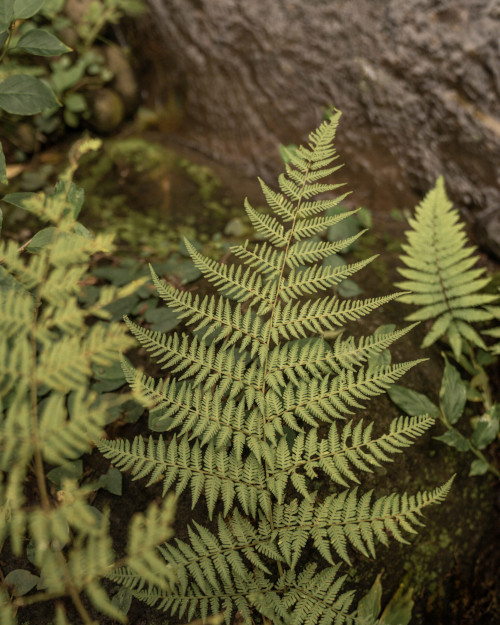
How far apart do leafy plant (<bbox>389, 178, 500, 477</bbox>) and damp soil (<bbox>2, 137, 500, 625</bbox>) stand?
9 cm

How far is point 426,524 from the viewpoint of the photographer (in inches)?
77.0

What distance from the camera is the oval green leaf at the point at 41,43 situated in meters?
1.73

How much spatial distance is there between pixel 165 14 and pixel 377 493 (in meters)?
3.71

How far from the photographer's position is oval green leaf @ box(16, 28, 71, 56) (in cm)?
173

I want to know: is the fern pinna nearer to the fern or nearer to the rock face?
the fern

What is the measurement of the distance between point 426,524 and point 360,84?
2.79 metres

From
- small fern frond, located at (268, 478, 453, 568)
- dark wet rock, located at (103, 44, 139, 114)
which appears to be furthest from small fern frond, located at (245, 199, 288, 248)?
dark wet rock, located at (103, 44, 139, 114)

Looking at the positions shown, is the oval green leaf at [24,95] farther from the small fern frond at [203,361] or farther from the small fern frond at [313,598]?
the small fern frond at [313,598]

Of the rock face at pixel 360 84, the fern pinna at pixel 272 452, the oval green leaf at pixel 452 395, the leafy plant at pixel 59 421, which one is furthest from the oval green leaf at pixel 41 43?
the oval green leaf at pixel 452 395

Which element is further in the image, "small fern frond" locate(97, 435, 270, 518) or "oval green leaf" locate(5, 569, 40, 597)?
"oval green leaf" locate(5, 569, 40, 597)

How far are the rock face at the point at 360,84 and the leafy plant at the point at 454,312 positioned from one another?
2.49ft

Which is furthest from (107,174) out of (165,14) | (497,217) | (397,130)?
(497,217)

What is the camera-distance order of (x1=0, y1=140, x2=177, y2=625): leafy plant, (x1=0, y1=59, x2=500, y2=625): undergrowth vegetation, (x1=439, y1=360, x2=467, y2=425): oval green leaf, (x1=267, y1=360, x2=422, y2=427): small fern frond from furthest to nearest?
1. (x1=439, y1=360, x2=467, y2=425): oval green leaf
2. (x1=267, y1=360, x2=422, y2=427): small fern frond
3. (x1=0, y1=59, x2=500, y2=625): undergrowth vegetation
4. (x1=0, y1=140, x2=177, y2=625): leafy plant

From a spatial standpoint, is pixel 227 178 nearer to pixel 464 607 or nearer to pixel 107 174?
pixel 107 174
